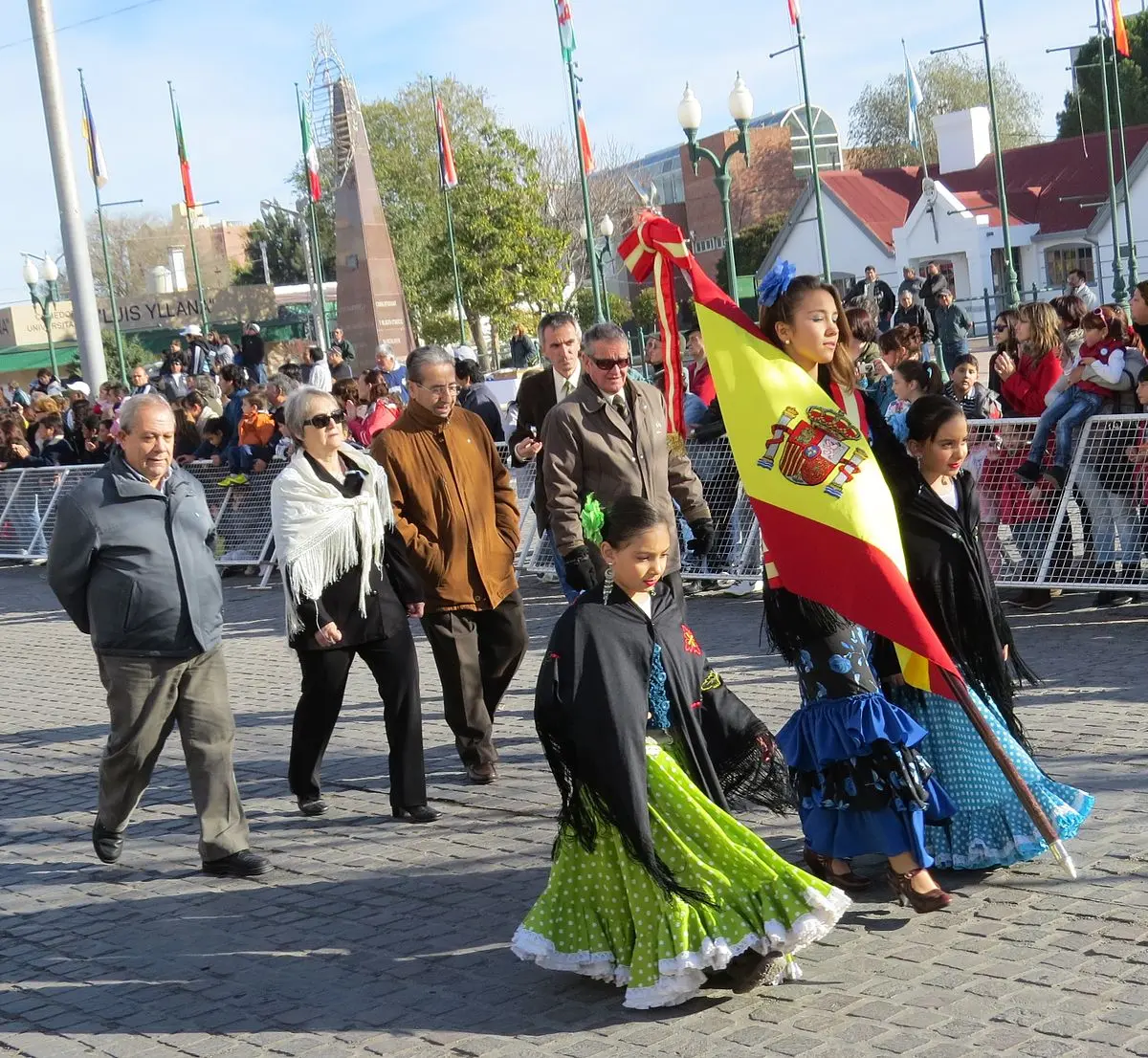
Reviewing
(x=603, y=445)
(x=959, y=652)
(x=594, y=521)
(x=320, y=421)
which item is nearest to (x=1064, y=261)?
(x=603, y=445)

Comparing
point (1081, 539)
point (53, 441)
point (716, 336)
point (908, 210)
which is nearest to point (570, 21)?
point (53, 441)

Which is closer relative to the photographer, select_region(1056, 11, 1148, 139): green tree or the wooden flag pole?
the wooden flag pole

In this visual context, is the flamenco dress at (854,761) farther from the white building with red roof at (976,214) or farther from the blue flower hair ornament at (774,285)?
the white building with red roof at (976,214)

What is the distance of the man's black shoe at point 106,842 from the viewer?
6418mm

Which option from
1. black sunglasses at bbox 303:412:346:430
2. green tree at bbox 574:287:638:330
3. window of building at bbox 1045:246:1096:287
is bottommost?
black sunglasses at bbox 303:412:346:430

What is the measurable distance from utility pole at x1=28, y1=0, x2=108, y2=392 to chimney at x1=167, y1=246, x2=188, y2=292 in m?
65.6

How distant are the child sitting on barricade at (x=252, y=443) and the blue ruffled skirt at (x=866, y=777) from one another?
38.2 ft

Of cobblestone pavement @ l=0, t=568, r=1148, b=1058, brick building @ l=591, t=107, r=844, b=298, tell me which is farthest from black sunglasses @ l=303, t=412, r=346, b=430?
brick building @ l=591, t=107, r=844, b=298

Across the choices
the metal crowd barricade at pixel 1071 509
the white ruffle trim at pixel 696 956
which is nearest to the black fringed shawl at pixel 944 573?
the white ruffle trim at pixel 696 956

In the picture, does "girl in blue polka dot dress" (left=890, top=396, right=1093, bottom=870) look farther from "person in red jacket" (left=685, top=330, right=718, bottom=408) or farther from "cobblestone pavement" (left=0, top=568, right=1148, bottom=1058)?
"person in red jacket" (left=685, top=330, right=718, bottom=408)

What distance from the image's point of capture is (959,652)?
206 inches

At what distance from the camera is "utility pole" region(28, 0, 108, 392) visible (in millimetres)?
18188

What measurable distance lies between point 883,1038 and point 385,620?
3255 mm

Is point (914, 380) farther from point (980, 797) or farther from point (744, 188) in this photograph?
point (744, 188)
